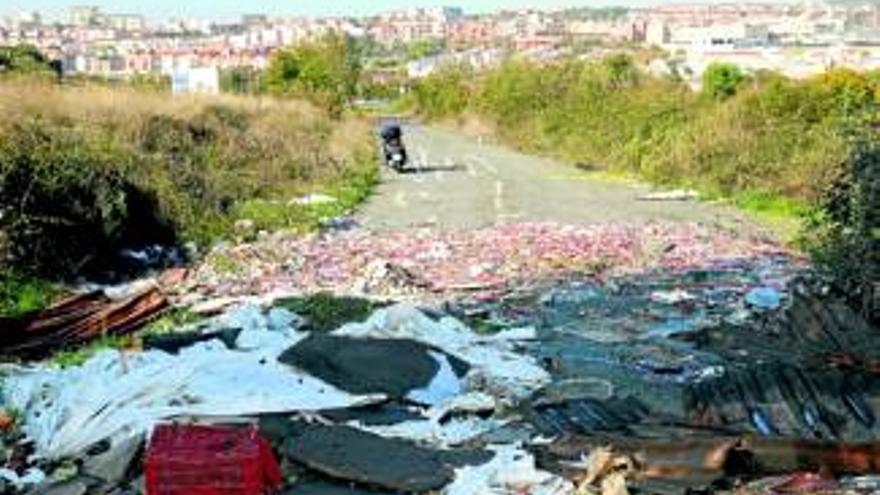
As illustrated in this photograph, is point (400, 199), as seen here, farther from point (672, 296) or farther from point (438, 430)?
point (438, 430)

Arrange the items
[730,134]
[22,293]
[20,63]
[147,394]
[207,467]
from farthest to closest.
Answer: [20,63]
[730,134]
[22,293]
[147,394]
[207,467]

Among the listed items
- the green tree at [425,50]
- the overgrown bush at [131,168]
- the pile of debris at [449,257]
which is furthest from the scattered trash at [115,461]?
the green tree at [425,50]

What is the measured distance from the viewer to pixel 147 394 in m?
8.82

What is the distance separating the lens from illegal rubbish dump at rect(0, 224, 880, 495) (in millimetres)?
7574

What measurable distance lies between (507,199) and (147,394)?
53.7 feet

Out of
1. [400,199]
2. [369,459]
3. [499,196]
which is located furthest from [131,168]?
[369,459]

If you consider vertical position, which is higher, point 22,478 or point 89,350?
point 22,478

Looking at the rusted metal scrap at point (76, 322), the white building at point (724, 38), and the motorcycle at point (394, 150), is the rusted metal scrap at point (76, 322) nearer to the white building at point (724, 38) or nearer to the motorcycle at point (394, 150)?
the motorcycle at point (394, 150)

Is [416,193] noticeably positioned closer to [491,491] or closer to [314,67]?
[491,491]

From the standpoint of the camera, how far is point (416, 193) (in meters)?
26.3

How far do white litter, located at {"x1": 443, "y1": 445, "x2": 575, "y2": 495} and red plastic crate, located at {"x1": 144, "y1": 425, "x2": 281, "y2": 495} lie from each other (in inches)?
43.1

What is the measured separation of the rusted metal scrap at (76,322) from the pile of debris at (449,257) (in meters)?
1.55

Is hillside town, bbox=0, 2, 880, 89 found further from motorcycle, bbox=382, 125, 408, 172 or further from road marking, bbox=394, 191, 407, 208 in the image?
road marking, bbox=394, 191, 407, 208

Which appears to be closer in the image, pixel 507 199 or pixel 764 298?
pixel 764 298
